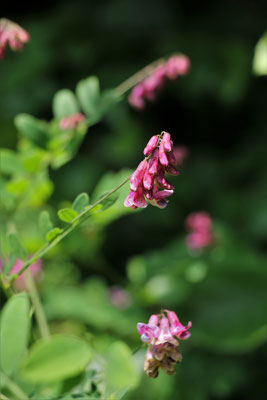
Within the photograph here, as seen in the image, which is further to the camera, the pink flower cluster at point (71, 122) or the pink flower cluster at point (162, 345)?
the pink flower cluster at point (71, 122)

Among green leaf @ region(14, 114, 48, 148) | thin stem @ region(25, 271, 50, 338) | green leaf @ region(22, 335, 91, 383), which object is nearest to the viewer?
green leaf @ region(22, 335, 91, 383)

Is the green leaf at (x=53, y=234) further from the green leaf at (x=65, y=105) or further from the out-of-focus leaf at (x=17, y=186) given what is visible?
the green leaf at (x=65, y=105)

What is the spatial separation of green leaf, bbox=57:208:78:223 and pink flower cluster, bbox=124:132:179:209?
0.31 ft

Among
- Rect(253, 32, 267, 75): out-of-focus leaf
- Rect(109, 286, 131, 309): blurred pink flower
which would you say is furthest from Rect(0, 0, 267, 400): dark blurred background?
Rect(253, 32, 267, 75): out-of-focus leaf

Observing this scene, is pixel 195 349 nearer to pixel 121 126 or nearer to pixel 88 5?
pixel 121 126

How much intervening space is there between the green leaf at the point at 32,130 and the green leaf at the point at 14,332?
564 mm

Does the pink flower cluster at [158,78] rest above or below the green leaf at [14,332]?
above

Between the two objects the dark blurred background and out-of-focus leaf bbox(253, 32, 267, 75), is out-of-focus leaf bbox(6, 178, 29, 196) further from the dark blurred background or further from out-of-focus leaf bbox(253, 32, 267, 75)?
the dark blurred background

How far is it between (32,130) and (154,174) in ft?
1.69

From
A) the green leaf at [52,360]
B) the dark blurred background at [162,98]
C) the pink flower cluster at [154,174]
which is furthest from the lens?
the dark blurred background at [162,98]

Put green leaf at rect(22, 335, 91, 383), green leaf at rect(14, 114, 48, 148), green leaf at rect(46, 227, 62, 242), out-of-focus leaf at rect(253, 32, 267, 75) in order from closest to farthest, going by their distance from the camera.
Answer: green leaf at rect(22, 335, 91, 383) → green leaf at rect(46, 227, 62, 242) → green leaf at rect(14, 114, 48, 148) → out-of-focus leaf at rect(253, 32, 267, 75)

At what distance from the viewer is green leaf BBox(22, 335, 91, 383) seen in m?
0.56

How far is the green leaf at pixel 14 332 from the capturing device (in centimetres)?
59

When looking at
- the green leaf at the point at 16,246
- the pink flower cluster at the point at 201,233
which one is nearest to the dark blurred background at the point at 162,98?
the pink flower cluster at the point at 201,233
